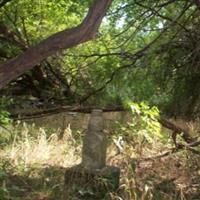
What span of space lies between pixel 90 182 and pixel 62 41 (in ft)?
6.41

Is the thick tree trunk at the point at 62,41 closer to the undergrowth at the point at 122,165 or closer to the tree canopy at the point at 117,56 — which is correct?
the undergrowth at the point at 122,165

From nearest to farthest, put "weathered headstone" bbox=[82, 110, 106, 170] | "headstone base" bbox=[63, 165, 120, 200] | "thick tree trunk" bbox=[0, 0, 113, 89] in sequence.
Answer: "thick tree trunk" bbox=[0, 0, 113, 89], "headstone base" bbox=[63, 165, 120, 200], "weathered headstone" bbox=[82, 110, 106, 170]

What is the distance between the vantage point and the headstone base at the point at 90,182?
18.0 ft

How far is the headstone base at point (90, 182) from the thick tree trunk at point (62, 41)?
1.69 metres

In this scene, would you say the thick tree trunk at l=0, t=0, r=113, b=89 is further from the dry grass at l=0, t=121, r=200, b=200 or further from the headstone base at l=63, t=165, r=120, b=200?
the headstone base at l=63, t=165, r=120, b=200

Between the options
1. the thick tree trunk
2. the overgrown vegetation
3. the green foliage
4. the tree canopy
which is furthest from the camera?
the tree canopy

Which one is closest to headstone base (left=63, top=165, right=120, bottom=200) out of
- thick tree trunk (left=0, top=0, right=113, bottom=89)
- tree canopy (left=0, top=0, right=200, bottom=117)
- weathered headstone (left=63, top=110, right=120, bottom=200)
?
weathered headstone (left=63, top=110, right=120, bottom=200)

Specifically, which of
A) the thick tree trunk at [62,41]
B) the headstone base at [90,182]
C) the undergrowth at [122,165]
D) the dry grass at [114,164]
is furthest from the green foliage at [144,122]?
the thick tree trunk at [62,41]

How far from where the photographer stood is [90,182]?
5.66 m

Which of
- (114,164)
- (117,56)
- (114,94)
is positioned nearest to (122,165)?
(114,164)

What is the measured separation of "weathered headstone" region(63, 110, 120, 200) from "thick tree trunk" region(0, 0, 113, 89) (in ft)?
5.52

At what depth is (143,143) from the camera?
6367 mm

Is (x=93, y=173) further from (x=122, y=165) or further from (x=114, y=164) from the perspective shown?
(x=114, y=164)

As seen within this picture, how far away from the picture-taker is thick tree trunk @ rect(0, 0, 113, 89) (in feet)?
14.3
